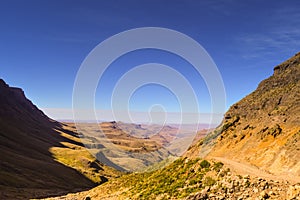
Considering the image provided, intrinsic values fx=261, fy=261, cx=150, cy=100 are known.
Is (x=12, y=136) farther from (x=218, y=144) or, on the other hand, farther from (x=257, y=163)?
(x=257, y=163)

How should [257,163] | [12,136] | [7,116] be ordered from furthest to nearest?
[7,116] < [12,136] < [257,163]

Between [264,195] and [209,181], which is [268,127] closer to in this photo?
[209,181]

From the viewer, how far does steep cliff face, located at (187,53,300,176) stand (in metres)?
40.8

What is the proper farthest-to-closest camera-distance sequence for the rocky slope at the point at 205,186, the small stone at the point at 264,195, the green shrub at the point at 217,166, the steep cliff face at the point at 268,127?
1. the steep cliff face at the point at 268,127
2. the green shrub at the point at 217,166
3. the rocky slope at the point at 205,186
4. the small stone at the point at 264,195

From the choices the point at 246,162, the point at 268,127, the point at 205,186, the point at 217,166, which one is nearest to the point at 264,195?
the point at 205,186

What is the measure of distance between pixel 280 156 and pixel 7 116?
Result: 198 metres

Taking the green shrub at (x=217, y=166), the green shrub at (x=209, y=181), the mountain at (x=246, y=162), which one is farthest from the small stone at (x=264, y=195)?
the green shrub at (x=217, y=166)

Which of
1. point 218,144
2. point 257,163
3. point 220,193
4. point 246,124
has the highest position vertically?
point 246,124

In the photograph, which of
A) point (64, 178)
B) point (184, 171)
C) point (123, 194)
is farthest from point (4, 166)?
point (184, 171)

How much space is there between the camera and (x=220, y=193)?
24.4 metres

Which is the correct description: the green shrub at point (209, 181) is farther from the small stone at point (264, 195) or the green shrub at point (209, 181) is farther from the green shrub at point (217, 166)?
the small stone at point (264, 195)

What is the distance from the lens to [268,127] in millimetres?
51531

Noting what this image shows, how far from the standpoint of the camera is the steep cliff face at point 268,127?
40.8 m

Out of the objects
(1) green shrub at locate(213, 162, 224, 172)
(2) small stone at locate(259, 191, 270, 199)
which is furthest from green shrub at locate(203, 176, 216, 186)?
(2) small stone at locate(259, 191, 270, 199)
